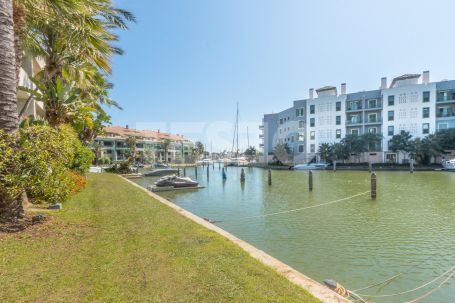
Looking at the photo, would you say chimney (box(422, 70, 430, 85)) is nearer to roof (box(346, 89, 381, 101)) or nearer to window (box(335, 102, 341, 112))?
roof (box(346, 89, 381, 101))

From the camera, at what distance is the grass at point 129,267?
13.0 feet

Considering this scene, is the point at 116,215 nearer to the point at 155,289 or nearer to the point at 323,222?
the point at 155,289

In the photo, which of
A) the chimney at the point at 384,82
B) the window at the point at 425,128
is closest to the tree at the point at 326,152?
the chimney at the point at 384,82

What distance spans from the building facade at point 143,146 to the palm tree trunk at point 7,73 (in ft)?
212

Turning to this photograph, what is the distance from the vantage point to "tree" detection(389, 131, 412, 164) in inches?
2002

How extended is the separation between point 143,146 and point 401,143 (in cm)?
7735

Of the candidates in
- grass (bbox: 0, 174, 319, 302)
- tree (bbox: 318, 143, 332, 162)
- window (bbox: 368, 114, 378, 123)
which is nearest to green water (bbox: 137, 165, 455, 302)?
grass (bbox: 0, 174, 319, 302)

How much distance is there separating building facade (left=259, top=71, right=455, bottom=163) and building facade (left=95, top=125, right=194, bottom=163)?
142 ft

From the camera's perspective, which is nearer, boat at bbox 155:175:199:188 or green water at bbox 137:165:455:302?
green water at bbox 137:165:455:302

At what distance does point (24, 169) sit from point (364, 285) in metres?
8.59

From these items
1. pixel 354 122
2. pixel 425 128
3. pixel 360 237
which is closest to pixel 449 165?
pixel 425 128

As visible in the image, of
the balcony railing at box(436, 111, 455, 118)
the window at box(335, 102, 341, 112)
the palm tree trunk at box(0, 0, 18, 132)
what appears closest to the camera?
the palm tree trunk at box(0, 0, 18, 132)

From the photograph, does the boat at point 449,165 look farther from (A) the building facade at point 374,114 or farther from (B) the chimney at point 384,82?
(B) the chimney at point 384,82

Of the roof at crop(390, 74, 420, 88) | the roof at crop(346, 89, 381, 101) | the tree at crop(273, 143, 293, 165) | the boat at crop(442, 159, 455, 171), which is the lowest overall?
the boat at crop(442, 159, 455, 171)
